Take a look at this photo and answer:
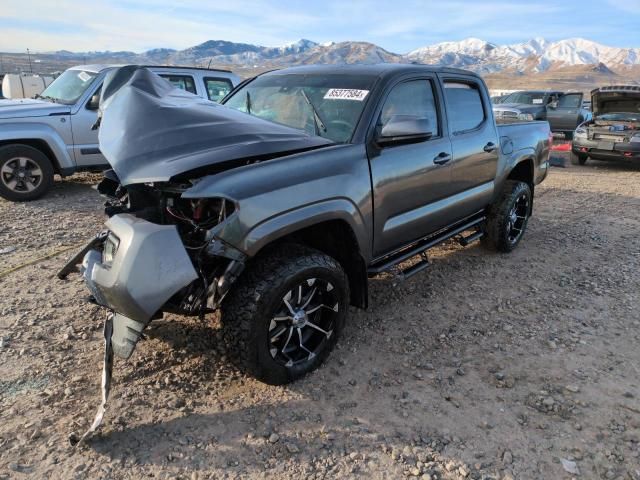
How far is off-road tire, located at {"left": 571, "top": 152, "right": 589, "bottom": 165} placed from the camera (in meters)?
11.5

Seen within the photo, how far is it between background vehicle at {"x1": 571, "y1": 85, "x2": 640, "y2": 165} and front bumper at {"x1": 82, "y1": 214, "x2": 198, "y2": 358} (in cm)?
1107

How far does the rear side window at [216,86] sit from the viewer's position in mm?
8508

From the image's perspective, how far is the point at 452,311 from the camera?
402cm

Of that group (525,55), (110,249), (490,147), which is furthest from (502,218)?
(525,55)

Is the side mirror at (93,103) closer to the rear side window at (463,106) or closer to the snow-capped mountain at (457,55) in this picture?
the rear side window at (463,106)

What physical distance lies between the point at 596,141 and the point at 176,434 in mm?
11288

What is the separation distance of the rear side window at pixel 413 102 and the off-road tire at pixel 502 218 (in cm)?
153

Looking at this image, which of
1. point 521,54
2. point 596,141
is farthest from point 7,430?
point 521,54

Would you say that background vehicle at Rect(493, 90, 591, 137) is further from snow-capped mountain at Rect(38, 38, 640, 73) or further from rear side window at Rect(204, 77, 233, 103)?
snow-capped mountain at Rect(38, 38, 640, 73)

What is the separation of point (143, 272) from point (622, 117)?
1193cm

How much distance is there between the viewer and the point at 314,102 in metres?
3.59

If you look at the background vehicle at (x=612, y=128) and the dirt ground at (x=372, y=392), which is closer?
the dirt ground at (x=372, y=392)

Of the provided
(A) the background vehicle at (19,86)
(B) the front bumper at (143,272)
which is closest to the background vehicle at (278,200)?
(B) the front bumper at (143,272)

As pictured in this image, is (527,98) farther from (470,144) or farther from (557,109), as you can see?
(470,144)
